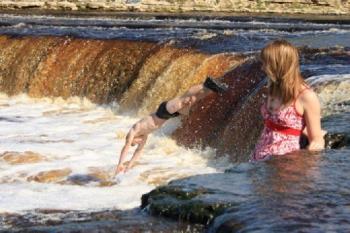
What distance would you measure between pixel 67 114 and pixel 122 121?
167cm

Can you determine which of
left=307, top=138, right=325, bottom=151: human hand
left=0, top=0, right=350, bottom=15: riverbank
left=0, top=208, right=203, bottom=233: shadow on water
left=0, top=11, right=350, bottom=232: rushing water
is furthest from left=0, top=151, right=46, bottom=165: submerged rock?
left=0, top=0, right=350, bottom=15: riverbank

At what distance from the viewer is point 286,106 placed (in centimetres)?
625

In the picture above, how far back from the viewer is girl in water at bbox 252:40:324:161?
598 centimetres

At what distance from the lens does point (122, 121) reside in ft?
50.3

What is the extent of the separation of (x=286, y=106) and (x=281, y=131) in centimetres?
28

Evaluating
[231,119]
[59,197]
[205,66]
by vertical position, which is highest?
[205,66]

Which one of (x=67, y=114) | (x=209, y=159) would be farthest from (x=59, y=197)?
(x=67, y=114)

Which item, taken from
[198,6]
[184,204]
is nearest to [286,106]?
[184,204]

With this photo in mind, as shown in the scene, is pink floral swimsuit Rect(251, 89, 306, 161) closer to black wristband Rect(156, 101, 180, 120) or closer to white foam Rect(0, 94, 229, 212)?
black wristband Rect(156, 101, 180, 120)

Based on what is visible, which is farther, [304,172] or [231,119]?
[231,119]

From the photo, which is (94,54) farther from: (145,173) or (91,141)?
(145,173)

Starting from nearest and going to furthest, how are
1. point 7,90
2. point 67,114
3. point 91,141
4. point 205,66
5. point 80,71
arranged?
point 91,141 < point 205,66 < point 67,114 < point 80,71 < point 7,90

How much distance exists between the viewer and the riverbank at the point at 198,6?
4838 centimetres

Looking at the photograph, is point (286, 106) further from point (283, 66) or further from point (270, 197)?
point (270, 197)
